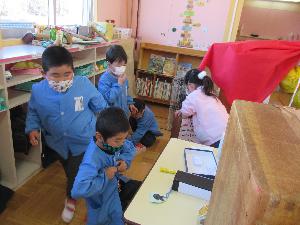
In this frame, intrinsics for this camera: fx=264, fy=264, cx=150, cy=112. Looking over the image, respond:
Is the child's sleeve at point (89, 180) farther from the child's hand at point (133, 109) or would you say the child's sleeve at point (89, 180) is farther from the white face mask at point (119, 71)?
the child's hand at point (133, 109)

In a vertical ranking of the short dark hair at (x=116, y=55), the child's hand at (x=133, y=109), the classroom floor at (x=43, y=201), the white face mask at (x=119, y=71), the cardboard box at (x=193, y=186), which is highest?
the short dark hair at (x=116, y=55)

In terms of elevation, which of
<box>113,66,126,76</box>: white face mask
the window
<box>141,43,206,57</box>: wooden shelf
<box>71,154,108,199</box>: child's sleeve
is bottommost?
<box>71,154,108,199</box>: child's sleeve

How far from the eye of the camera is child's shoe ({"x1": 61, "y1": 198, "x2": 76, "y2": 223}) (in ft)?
5.63

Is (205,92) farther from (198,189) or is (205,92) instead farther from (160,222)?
(160,222)

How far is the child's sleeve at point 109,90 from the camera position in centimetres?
219

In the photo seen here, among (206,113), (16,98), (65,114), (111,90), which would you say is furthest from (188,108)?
(16,98)

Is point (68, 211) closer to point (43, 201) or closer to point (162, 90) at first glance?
point (43, 201)

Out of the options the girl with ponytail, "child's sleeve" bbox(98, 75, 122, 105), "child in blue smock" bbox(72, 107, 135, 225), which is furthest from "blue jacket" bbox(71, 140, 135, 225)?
"child's sleeve" bbox(98, 75, 122, 105)

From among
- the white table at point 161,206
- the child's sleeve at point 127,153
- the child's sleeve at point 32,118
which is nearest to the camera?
the white table at point 161,206

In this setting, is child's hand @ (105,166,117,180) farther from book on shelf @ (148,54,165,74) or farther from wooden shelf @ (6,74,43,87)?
book on shelf @ (148,54,165,74)

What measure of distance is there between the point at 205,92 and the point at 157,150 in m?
0.98

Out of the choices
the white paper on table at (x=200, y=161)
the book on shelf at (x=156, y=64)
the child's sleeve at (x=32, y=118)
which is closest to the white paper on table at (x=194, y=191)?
the white paper on table at (x=200, y=161)

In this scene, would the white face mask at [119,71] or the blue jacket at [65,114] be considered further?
the white face mask at [119,71]

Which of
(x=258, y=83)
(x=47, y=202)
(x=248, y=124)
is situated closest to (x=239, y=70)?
(x=258, y=83)
